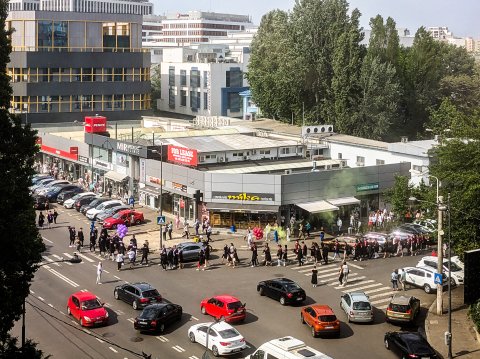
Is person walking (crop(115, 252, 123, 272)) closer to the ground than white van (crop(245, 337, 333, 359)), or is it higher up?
closer to the ground

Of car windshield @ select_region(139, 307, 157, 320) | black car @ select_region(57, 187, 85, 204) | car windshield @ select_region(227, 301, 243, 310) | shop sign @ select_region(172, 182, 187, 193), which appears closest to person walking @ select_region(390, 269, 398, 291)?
car windshield @ select_region(227, 301, 243, 310)

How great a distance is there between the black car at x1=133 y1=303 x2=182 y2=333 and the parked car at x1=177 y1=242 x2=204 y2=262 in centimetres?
1162

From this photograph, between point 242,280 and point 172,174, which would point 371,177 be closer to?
point 172,174

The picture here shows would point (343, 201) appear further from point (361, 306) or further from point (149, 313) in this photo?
point (149, 313)

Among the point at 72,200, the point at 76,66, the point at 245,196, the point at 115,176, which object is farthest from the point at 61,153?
the point at 245,196

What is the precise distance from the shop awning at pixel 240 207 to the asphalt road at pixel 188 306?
12.2 ft

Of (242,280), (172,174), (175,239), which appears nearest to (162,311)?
(242,280)

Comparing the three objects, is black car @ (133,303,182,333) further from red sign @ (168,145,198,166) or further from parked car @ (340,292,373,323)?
red sign @ (168,145,198,166)

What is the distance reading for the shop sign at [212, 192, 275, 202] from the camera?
5262cm

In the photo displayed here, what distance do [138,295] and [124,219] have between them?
1988cm

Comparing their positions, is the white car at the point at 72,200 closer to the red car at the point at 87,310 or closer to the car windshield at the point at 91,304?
the red car at the point at 87,310

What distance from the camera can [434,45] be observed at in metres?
92.9

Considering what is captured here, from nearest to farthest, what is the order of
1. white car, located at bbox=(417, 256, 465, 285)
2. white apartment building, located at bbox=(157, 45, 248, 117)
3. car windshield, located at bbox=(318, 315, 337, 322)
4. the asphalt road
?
the asphalt road < car windshield, located at bbox=(318, 315, 337, 322) < white car, located at bbox=(417, 256, 465, 285) < white apartment building, located at bbox=(157, 45, 248, 117)

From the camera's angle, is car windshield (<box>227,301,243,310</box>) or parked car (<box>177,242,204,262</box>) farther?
parked car (<box>177,242,204,262</box>)
